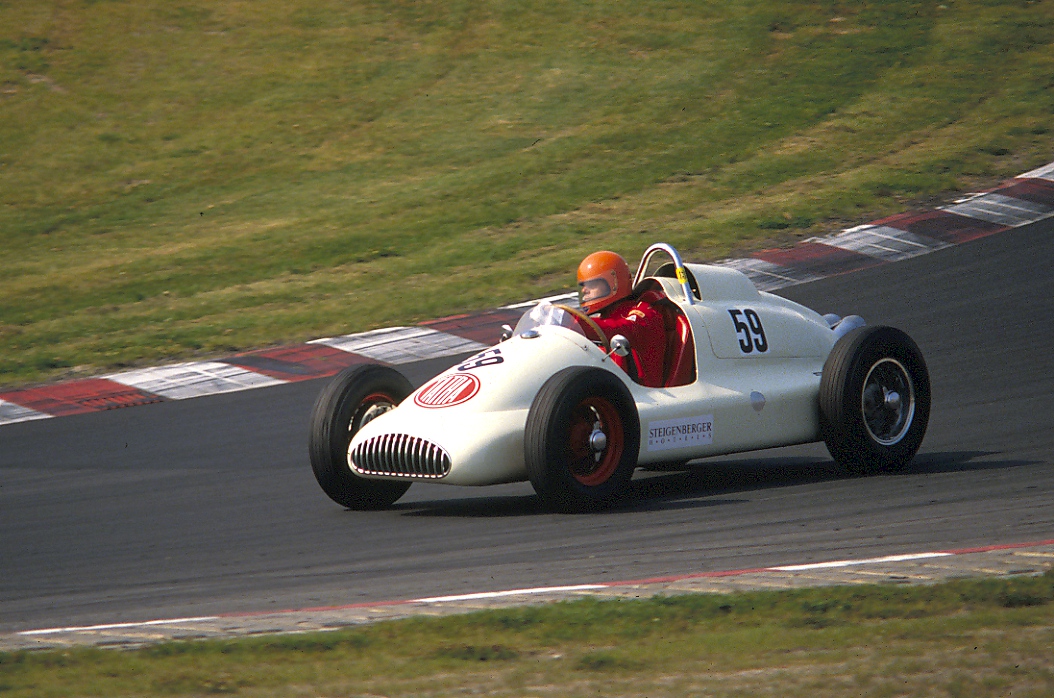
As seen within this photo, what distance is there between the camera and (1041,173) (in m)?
16.0

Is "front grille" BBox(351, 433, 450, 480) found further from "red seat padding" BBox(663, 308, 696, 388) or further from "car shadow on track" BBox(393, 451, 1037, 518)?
"red seat padding" BBox(663, 308, 696, 388)

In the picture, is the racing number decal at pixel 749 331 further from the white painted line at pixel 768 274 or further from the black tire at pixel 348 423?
the white painted line at pixel 768 274

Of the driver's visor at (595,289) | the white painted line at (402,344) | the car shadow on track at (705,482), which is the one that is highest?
the driver's visor at (595,289)

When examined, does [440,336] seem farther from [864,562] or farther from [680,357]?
[864,562]

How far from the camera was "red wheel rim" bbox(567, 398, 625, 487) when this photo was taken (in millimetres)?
7273

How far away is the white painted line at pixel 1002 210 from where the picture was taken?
47.5ft

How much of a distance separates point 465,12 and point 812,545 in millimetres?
20243

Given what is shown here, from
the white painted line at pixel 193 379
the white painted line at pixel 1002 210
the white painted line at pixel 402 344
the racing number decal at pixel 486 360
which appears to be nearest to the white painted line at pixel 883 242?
the white painted line at pixel 1002 210

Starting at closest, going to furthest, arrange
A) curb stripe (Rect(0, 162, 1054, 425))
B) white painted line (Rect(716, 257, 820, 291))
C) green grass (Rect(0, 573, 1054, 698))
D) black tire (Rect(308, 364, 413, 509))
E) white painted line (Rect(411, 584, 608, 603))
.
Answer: green grass (Rect(0, 573, 1054, 698)) < white painted line (Rect(411, 584, 608, 603)) < black tire (Rect(308, 364, 413, 509)) < curb stripe (Rect(0, 162, 1054, 425)) < white painted line (Rect(716, 257, 820, 291))

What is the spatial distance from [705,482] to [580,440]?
4.35 feet

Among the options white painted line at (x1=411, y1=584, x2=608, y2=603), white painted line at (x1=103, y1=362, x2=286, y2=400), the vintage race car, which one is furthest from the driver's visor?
white painted line at (x1=103, y1=362, x2=286, y2=400)

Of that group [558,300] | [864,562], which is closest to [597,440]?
[864,562]

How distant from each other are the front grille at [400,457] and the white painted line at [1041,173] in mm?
10518

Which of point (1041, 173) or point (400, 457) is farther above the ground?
point (1041, 173)
